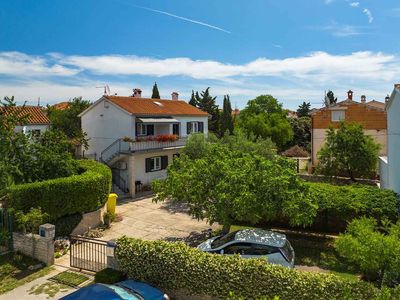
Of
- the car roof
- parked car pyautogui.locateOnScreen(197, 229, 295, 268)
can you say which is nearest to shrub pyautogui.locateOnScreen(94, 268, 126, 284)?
parked car pyautogui.locateOnScreen(197, 229, 295, 268)

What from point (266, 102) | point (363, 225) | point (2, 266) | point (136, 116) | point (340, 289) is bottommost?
point (2, 266)

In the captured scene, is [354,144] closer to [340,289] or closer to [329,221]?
[329,221]

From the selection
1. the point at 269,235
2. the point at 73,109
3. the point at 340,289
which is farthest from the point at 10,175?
the point at 73,109

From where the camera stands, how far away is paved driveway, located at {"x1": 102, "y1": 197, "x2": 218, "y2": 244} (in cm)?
1930

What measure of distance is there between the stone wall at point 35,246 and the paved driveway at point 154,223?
4124 mm

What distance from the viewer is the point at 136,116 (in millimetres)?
30281

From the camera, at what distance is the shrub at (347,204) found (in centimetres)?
1647

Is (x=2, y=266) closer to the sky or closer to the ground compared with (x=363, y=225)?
closer to the ground

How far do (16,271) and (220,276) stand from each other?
29.1ft

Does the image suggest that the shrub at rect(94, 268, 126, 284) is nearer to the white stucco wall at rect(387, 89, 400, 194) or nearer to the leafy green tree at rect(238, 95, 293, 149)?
the white stucco wall at rect(387, 89, 400, 194)

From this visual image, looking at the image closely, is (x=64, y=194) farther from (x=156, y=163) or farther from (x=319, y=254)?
(x=156, y=163)

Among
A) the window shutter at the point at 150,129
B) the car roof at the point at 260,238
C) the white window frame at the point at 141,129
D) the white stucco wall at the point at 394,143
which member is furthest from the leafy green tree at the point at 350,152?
the car roof at the point at 260,238

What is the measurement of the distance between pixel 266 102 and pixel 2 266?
49.6 metres

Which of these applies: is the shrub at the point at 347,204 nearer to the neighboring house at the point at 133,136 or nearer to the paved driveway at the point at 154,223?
the paved driveway at the point at 154,223
